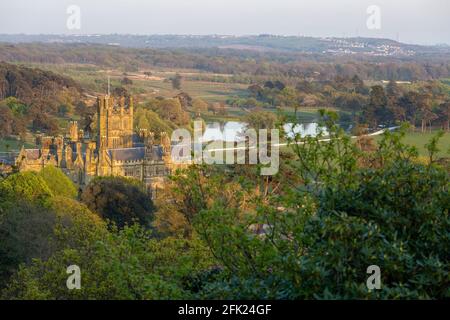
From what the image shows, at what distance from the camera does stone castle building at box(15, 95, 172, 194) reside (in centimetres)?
4666

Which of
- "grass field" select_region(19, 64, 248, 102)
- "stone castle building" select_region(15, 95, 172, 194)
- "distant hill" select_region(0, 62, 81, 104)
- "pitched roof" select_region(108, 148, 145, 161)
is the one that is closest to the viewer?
"stone castle building" select_region(15, 95, 172, 194)

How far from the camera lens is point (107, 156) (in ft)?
155

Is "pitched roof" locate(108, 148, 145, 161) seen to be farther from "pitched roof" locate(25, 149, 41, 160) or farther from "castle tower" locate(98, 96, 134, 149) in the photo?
"pitched roof" locate(25, 149, 41, 160)

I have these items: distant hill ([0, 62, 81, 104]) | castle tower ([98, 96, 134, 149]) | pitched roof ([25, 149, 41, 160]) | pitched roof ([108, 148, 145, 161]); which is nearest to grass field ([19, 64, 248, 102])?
distant hill ([0, 62, 81, 104])

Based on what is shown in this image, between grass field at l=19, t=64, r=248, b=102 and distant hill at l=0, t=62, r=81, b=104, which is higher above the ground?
distant hill at l=0, t=62, r=81, b=104

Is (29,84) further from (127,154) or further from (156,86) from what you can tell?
(127,154)

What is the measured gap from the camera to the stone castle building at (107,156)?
46.7 metres

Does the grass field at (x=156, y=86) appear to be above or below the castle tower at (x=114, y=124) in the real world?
below

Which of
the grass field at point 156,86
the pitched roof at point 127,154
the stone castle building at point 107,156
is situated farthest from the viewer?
the grass field at point 156,86

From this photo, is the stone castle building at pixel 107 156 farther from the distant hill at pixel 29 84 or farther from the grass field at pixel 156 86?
the grass field at pixel 156 86

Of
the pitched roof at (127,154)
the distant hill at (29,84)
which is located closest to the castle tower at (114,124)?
the pitched roof at (127,154)
